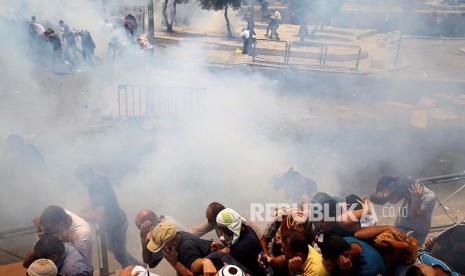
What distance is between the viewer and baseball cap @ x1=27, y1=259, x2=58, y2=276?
2480mm

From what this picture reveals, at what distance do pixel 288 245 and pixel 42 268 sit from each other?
1.66m

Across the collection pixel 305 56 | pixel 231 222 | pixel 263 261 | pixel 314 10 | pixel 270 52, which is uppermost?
pixel 314 10

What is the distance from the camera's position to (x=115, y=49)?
11773 millimetres

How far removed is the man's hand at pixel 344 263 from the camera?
Result: 255 centimetres

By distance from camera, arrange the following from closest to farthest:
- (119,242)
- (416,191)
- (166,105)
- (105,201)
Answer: (416,191)
(105,201)
(119,242)
(166,105)

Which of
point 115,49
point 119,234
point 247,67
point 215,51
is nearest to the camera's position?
point 119,234

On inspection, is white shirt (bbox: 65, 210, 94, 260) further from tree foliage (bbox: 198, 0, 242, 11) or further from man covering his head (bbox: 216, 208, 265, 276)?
tree foliage (bbox: 198, 0, 242, 11)

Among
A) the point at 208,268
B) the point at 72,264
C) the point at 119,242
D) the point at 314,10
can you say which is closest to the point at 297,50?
the point at 314,10

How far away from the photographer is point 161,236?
279 centimetres

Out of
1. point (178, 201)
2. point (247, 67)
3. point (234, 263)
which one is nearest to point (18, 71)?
point (247, 67)

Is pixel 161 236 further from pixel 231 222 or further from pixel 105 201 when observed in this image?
pixel 105 201

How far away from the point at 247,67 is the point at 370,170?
17.1 ft

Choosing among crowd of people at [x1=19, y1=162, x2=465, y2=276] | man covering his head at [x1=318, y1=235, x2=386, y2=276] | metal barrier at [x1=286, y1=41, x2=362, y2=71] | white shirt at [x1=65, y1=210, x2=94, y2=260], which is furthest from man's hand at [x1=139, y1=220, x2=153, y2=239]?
metal barrier at [x1=286, y1=41, x2=362, y2=71]

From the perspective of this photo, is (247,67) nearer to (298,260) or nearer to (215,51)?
(215,51)
